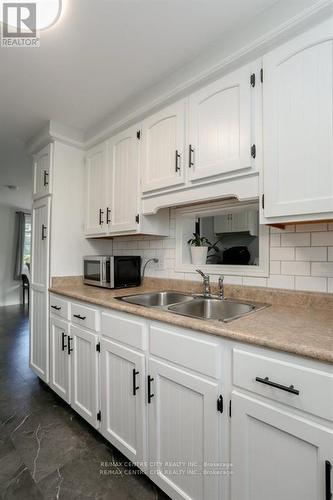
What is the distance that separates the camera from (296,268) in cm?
140

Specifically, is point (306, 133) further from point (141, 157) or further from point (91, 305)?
point (91, 305)

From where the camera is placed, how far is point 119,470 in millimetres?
1381

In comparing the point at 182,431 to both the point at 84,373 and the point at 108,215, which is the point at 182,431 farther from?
the point at 108,215

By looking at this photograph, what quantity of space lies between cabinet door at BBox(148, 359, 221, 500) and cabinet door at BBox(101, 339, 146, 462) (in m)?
0.07

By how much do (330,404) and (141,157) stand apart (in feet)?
5.69

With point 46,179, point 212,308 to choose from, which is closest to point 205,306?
point 212,308

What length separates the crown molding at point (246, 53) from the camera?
3.44 feet

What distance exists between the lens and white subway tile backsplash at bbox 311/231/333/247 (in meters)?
1.29

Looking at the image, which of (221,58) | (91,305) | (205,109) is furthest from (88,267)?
(221,58)

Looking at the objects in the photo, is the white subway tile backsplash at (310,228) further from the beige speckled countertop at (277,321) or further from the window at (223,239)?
the beige speckled countertop at (277,321)

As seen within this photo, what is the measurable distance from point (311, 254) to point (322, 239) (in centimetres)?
10

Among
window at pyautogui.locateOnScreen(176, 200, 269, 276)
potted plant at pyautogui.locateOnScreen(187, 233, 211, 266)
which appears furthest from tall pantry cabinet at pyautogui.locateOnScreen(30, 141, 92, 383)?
potted plant at pyautogui.locateOnScreen(187, 233, 211, 266)

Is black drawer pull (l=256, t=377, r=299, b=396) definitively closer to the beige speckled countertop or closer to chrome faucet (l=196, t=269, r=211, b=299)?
the beige speckled countertop

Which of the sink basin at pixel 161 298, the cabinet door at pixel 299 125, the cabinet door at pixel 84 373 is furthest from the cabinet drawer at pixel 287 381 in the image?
the cabinet door at pixel 84 373
